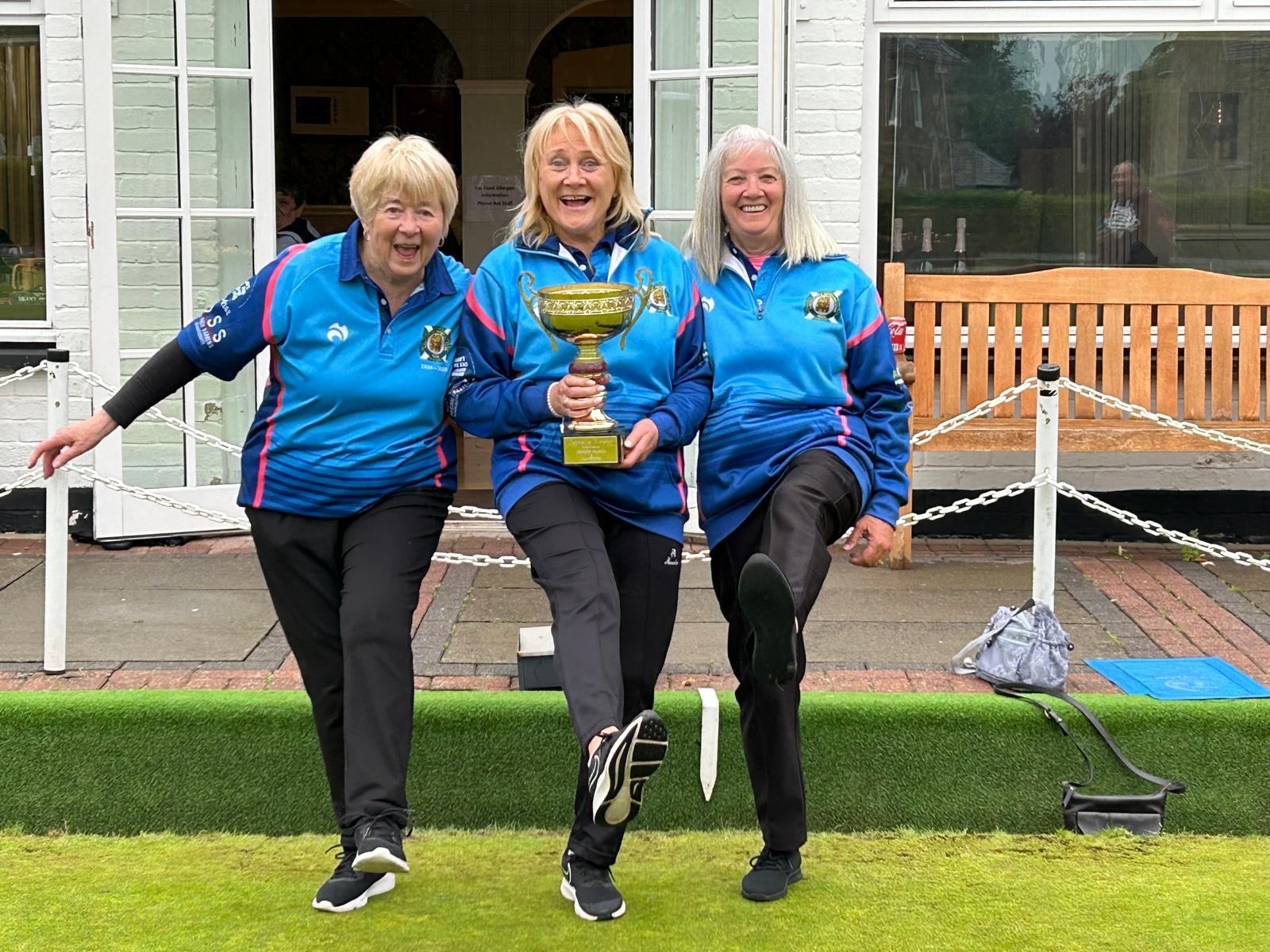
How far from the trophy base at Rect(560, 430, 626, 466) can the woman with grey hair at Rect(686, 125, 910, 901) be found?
14.3 inches

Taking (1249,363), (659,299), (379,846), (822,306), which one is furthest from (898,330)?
(379,846)

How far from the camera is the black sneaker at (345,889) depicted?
345 cm

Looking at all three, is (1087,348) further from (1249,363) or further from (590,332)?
(590,332)

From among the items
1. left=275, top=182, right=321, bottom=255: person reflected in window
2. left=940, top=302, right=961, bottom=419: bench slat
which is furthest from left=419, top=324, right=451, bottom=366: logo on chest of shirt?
left=275, top=182, right=321, bottom=255: person reflected in window

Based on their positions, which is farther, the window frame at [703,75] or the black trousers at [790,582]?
the window frame at [703,75]

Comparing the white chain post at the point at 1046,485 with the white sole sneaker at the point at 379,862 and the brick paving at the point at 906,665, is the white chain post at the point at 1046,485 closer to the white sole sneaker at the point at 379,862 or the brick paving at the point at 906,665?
the brick paving at the point at 906,665

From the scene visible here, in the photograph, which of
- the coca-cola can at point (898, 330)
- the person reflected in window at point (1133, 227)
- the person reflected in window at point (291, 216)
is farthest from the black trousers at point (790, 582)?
the person reflected in window at point (291, 216)

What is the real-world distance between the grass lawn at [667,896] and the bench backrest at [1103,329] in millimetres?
2670

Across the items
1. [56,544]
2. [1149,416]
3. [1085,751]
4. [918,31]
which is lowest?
[1085,751]

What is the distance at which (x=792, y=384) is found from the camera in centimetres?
350

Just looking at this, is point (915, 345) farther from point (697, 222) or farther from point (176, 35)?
point (176, 35)

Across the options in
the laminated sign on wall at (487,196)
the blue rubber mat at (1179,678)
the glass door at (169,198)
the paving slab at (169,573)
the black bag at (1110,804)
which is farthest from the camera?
the laminated sign on wall at (487,196)

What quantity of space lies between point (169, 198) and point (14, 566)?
1.68m

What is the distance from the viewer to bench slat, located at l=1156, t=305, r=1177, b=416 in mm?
6336
